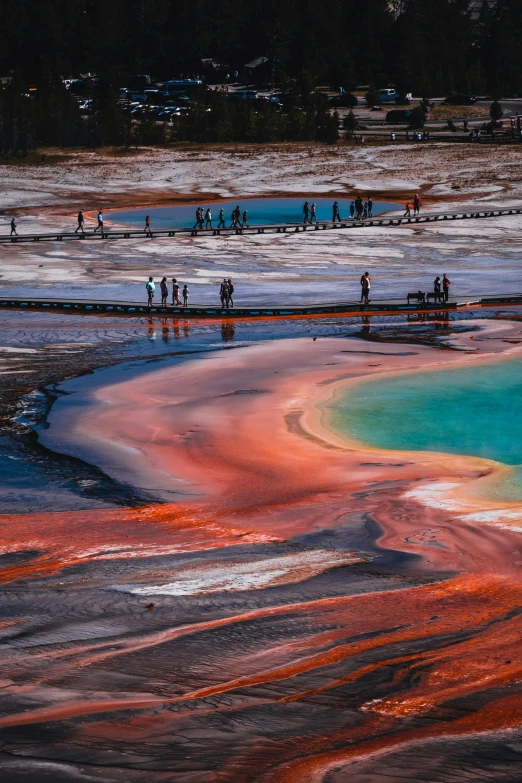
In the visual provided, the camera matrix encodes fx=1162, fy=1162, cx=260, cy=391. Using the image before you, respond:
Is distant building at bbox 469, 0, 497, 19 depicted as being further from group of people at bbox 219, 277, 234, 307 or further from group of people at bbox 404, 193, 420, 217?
group of people at bbox 219, 277, 234, 307

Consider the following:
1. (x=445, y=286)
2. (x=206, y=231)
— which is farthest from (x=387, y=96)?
(x=445, y=286)

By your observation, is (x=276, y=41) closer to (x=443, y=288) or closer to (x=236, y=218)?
(x=236, y=218)

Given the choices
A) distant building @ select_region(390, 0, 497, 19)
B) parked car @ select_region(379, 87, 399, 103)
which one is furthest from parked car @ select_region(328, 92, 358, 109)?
distant building @ select_region(390, 0, 497, 19)

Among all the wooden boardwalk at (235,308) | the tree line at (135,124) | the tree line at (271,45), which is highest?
the tree line at (271,45)

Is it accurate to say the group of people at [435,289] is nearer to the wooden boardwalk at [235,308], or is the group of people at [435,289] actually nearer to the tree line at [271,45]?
the wooden boardwalk at [235,308]

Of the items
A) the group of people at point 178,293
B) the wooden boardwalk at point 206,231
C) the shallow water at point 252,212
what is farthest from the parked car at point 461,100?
the group of people at point 178,293

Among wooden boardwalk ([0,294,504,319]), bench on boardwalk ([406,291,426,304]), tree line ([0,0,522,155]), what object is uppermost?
tree line ([0,0,522,155])
